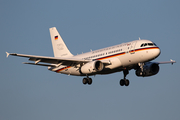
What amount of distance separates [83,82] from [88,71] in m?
3.89

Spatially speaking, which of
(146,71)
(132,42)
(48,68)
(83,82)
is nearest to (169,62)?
(146,71)

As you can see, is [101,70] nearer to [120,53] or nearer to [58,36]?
[120,53]

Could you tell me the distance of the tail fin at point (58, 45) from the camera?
226 ft

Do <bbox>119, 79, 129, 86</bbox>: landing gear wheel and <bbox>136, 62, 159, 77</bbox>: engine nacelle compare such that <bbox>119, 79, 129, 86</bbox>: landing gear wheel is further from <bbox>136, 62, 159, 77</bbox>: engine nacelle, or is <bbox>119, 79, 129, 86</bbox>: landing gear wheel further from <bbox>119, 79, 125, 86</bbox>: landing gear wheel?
<bbox>136, 62, 159, 77</bbox>: engine nacelle

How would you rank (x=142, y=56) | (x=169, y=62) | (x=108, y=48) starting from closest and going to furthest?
(x=142, y=56), (x=108, y=48), (x=169, y=62)

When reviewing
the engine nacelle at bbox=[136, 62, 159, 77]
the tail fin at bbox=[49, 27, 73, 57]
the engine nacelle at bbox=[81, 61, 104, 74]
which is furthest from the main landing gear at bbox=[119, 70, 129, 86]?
the tail fin at bbox=[49, 27, 73, 57]

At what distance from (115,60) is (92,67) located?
3698mm

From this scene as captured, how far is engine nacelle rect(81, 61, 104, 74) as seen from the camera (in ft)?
179

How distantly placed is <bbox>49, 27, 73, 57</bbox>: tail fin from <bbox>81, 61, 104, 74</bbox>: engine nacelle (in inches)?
516

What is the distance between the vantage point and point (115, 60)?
54.5 meters

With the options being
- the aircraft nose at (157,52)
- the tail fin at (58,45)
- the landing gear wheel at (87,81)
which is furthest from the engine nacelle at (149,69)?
the tail fin at (58,45)

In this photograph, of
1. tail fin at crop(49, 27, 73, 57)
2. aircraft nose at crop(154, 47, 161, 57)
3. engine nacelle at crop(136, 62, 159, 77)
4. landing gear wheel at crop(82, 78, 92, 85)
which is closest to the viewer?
aircraft nose at crop(154, 47, 161, 57)

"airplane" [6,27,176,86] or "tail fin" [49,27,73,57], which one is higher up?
"tail fin" [49,27,73,57]

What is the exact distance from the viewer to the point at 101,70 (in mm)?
54594
